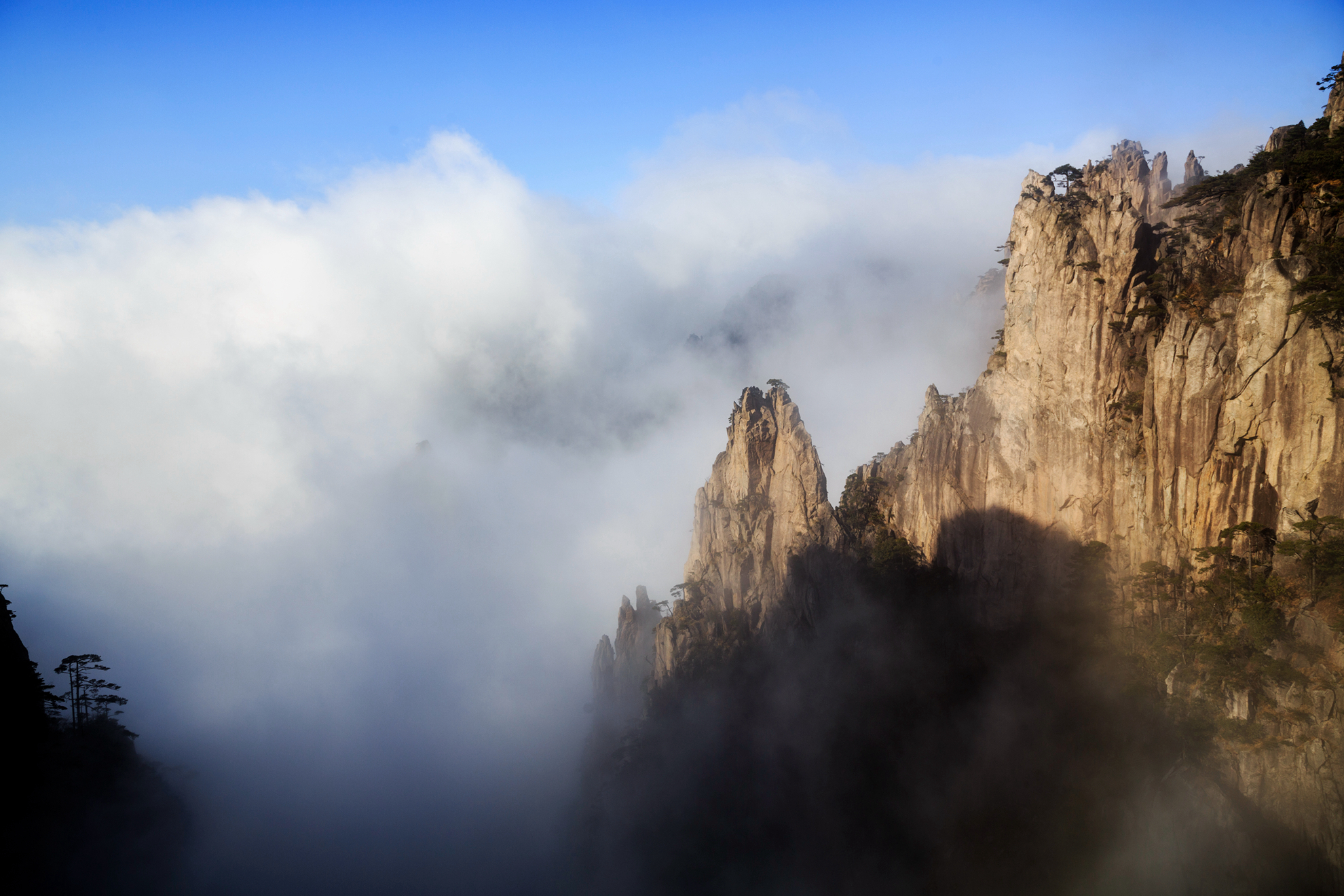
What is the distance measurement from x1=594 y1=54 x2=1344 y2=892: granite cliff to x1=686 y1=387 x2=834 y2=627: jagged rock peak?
15.2 m

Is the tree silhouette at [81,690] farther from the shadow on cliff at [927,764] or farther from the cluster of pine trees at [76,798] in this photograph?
the shadow on cliff at [927,764]

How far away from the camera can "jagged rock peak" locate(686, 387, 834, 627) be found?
256 feet

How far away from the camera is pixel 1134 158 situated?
89562mm

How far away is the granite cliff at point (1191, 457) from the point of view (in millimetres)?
35625

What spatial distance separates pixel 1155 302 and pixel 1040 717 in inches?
1259

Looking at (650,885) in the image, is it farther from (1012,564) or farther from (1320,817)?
(1320,817)

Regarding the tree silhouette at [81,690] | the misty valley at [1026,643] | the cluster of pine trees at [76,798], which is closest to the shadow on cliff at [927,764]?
the misty valley at [1026,643]

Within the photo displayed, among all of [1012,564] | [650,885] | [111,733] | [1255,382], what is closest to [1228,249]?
[1255,382]

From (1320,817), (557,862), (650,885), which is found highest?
(1320,817)

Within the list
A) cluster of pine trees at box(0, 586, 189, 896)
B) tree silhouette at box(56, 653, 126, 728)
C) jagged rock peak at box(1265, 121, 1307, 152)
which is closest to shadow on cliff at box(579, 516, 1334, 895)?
jagged rock peak at box(1265, 121, 1307, 152)

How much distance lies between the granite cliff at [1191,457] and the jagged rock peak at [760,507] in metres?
15.2

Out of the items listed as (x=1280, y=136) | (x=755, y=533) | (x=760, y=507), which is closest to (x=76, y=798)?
(x=755, y=533)

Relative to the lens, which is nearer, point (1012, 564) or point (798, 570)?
point (1012, 564)

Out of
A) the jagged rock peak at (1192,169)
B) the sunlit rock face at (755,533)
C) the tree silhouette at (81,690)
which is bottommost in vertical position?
→ the tree silhouette at (81,690)
